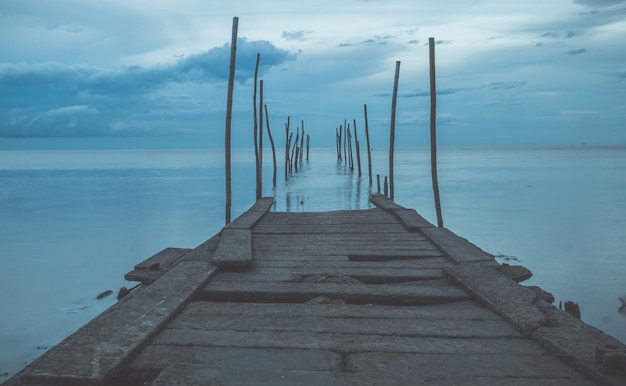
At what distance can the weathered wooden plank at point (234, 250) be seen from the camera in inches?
145

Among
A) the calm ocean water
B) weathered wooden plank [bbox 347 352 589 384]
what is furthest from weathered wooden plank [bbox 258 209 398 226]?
weathered wooden plank [bbox 347 352 589 384]

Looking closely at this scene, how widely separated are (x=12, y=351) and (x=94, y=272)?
3692 millimetres

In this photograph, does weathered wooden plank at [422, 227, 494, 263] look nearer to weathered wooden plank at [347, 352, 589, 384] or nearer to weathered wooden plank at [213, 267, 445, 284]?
weathered wooden plank at [213, 267, 445, 284]

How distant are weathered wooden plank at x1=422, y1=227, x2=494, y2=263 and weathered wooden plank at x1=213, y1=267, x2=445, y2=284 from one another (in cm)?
23

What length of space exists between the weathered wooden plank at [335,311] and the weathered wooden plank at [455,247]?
949mm

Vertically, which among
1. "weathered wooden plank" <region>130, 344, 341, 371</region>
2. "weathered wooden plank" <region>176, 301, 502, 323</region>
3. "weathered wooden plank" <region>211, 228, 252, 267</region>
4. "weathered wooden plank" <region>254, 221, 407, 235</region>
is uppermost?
"weathered wooden plank" <region>211, 228, 252, 267</region>

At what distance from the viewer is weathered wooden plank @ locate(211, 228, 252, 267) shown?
3688 millimetres

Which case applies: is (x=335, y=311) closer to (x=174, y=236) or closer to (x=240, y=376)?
(x=240, y=376)

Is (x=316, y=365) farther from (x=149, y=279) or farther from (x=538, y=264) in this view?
(x=538, y=264)

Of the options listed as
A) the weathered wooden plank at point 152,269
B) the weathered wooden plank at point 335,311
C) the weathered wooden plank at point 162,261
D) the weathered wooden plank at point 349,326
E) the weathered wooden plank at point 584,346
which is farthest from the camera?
the weathered wooden plank at point 162,261

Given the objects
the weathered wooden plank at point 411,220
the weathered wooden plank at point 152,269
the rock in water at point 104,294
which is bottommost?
the rock in water at point 104,294

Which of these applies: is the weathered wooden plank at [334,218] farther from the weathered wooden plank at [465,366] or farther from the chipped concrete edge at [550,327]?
the weathered wooden plank at [465,366]

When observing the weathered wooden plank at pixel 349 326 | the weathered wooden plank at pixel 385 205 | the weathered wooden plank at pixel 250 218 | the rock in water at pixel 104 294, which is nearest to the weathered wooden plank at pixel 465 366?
the weathered wooden plank at pixel 349 326

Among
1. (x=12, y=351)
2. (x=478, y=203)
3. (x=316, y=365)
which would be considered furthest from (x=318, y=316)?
→ (x=478, y=203)
